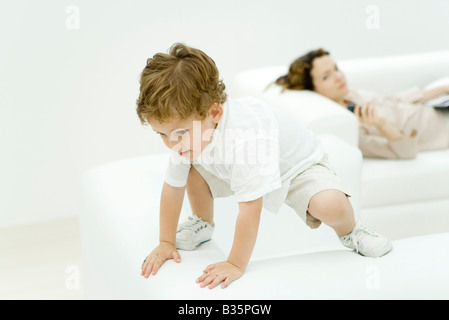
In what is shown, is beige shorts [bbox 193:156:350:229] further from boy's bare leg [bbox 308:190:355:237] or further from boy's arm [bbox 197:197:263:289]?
boy's arm [bbox 197:197:263:289]

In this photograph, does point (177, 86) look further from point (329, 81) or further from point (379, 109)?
point (379, 109)

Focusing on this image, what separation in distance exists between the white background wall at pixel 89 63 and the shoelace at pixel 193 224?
1.21 m

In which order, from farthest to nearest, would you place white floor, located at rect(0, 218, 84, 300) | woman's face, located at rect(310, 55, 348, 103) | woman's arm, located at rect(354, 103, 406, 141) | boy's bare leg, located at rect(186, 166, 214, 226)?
woman's face, located at rect(310, 55, 348, 103)
woman's arm, located at rect(354, 103, 406, 141)
white floor, located at rect(0, 218, 84, 300)
boy's bare leg, located at rect(186, 166, 214, 226)

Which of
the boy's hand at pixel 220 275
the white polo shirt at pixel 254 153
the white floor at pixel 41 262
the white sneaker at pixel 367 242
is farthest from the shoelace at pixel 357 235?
the white floor at pixel 41 262

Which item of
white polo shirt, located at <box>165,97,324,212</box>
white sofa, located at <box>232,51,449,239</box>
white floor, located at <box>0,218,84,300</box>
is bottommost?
white floor, located at <box>0,218,84,300</box>

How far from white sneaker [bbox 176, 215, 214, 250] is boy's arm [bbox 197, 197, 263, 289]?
0.13 meters

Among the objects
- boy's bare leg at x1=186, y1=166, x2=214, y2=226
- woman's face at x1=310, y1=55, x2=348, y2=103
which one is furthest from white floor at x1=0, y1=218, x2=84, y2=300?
woman's face at x1=310, y1=55, x2=348, y2=103

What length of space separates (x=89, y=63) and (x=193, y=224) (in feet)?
4.67

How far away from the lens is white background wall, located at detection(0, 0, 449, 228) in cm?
250

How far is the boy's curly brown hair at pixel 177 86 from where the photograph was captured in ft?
3.84

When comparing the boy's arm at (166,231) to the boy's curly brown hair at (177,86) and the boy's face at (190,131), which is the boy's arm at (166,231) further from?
the boy's curly brown hair at (177,86)

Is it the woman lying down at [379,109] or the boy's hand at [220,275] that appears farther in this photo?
the woman lying down at [379,109]

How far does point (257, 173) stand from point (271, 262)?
19 centimetres

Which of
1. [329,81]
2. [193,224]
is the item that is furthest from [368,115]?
[193,224]
